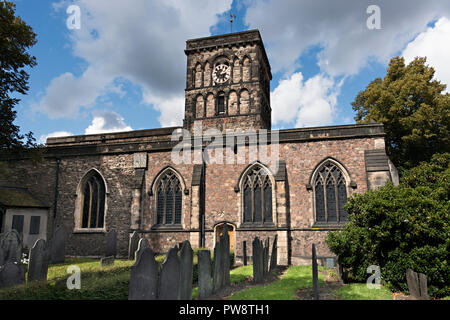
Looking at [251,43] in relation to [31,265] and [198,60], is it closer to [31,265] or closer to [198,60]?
[198,60]

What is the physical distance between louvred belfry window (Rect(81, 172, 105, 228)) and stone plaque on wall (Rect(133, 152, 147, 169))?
101 inches

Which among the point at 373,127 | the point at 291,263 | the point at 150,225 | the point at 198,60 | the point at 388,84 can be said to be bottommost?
the point at 291,263

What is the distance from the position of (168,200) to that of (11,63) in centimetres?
1024

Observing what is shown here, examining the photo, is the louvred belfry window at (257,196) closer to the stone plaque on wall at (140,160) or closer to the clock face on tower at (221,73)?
the stone plaque on wall at (140,160)

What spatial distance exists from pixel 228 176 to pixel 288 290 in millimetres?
8832

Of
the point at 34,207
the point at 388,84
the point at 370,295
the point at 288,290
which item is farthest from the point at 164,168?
the point at 388,84

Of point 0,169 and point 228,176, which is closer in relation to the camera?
point 0,169

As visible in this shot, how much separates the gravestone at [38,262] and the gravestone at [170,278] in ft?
16.3

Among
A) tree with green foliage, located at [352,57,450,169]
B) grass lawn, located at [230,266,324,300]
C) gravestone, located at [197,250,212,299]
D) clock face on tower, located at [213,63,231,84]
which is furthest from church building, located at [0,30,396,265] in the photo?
clock face on tower, located at [213,63,231,84]

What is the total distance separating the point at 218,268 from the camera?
8906 millimetres

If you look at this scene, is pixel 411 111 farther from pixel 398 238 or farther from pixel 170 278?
pixel 170 278

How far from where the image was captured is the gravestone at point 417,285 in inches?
316

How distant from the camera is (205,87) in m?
26.8

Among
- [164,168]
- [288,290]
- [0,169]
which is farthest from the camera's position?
[164,168]
